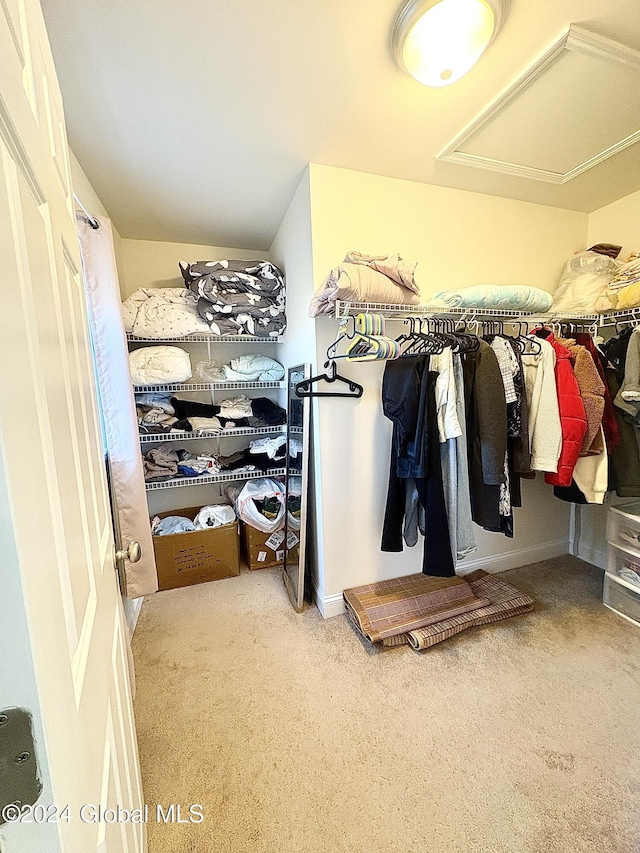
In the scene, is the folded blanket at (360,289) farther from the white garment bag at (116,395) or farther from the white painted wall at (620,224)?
the white painted wall at (620,224)

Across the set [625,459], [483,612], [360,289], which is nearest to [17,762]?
[360,289]

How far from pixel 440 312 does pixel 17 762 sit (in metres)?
2.04

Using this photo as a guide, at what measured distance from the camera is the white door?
0.31m

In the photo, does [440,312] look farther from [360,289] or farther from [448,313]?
[360,289]

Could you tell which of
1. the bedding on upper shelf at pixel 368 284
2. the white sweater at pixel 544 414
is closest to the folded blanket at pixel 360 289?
the bedding on upper shelf at pixel 368 284

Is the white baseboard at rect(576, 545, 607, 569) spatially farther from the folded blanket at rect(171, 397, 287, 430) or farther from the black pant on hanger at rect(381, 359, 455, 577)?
the folded blanket at rect(171, 397, 287, 430)

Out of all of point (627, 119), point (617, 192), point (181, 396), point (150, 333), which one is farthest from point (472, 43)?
point (181, 396)

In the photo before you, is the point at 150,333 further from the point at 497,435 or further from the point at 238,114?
the point at 497,435

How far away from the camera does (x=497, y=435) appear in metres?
1.59

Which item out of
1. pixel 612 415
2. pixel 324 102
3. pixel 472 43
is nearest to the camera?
pixel 472 43

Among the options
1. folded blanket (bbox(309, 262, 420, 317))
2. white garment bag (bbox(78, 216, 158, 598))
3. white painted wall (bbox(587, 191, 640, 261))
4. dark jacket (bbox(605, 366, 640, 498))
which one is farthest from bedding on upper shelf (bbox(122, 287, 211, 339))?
A: white painted wall (bbox(587, 191, 640, 261))

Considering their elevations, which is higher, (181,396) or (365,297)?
(365,297)

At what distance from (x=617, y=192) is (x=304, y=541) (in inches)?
111

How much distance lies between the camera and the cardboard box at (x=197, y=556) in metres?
2.33
